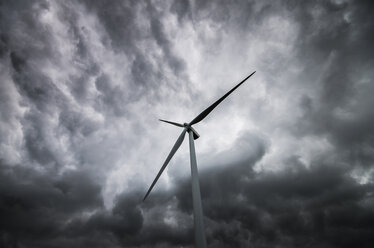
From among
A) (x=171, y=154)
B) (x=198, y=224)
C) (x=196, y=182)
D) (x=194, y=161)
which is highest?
(x=171, y=154)

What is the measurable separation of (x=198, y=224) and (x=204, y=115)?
22.4m

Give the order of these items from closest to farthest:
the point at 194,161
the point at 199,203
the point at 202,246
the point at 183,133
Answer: the point at 202,246
the point at 199,203
the point at 194,161
the point at 183,133

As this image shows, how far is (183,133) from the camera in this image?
117 feet

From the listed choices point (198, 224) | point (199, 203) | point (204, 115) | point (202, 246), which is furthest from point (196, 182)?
point (204, 115)

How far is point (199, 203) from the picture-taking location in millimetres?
21125

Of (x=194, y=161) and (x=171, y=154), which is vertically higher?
(x=171, y=154)

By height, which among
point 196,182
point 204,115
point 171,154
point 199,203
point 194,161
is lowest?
point 199,203

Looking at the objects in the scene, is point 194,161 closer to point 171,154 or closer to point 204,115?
point 171,154

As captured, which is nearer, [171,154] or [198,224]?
[198,224]

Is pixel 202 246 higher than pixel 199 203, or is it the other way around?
pixel 199 203

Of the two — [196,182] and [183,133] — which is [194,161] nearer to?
[196,182]

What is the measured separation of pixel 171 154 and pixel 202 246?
19985mm

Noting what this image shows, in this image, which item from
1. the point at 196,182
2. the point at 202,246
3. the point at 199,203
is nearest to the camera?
the point at 202,246

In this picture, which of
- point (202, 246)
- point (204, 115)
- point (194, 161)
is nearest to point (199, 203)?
point (202, 246)
